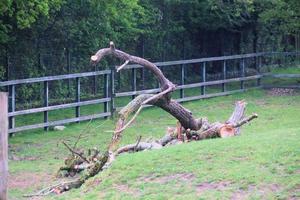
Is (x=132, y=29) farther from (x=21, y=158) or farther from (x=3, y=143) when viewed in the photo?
(x=3, y=143)

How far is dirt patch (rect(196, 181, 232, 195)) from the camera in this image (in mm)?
7983

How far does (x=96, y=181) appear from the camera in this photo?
9.02 meters

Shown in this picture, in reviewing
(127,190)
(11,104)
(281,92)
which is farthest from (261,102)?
(127,190)

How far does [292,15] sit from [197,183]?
55.1 ft

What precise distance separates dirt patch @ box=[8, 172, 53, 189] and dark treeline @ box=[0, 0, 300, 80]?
13.7ft

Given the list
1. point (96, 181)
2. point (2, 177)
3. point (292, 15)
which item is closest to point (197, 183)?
point (96, 181)

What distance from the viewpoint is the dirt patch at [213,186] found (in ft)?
26.2

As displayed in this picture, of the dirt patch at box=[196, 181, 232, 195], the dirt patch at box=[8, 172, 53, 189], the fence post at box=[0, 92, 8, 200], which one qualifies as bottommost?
the dirt patch at box=[8, 172, 53, 189]

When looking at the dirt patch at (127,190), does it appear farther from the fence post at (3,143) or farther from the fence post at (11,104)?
the fence post at (11,104)

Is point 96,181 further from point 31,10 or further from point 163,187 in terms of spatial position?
point 31,10

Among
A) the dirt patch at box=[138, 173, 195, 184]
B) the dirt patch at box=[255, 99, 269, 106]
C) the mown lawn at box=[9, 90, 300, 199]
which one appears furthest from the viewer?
the dirt patch at box=[255, 99, 269, 106]

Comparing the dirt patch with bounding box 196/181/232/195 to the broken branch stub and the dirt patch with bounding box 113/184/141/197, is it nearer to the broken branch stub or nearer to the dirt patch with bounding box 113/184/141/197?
the dirt patch with bounding box 113/184/141/197

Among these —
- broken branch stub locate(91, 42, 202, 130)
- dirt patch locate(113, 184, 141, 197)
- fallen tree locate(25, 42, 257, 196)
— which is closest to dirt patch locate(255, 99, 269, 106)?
fallen tree locate(25, 42, 257, 196)

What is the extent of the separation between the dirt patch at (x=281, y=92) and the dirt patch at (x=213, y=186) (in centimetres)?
1527
